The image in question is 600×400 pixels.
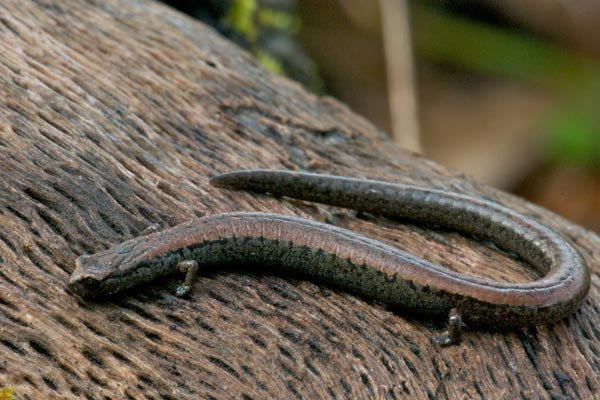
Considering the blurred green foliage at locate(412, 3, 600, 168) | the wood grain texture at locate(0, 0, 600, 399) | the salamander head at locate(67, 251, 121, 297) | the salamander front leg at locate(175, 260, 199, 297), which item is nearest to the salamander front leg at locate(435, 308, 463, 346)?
the wood grain texture at locate(0, 0, 600, 399)

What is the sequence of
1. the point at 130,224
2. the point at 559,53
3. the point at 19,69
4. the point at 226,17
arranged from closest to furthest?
the point at 130,224 < the point at 19,69 < the point at 226,17 < the point at 559,53

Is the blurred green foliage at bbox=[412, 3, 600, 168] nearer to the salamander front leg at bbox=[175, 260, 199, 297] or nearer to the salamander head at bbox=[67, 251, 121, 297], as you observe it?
the salamander front leg at bbox=[175, 260, 199, 297]

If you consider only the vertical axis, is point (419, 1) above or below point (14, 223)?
above

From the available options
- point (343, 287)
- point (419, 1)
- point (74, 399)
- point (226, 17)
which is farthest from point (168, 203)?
point (419, 1)

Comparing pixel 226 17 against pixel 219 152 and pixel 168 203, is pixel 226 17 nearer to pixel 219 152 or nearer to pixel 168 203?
pixel 219 152

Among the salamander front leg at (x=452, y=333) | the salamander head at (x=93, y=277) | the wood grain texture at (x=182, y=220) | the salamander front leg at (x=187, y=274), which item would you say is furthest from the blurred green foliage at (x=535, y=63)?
the salamander head at (x=93, y=277)

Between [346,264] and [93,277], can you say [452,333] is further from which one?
[93,277]
